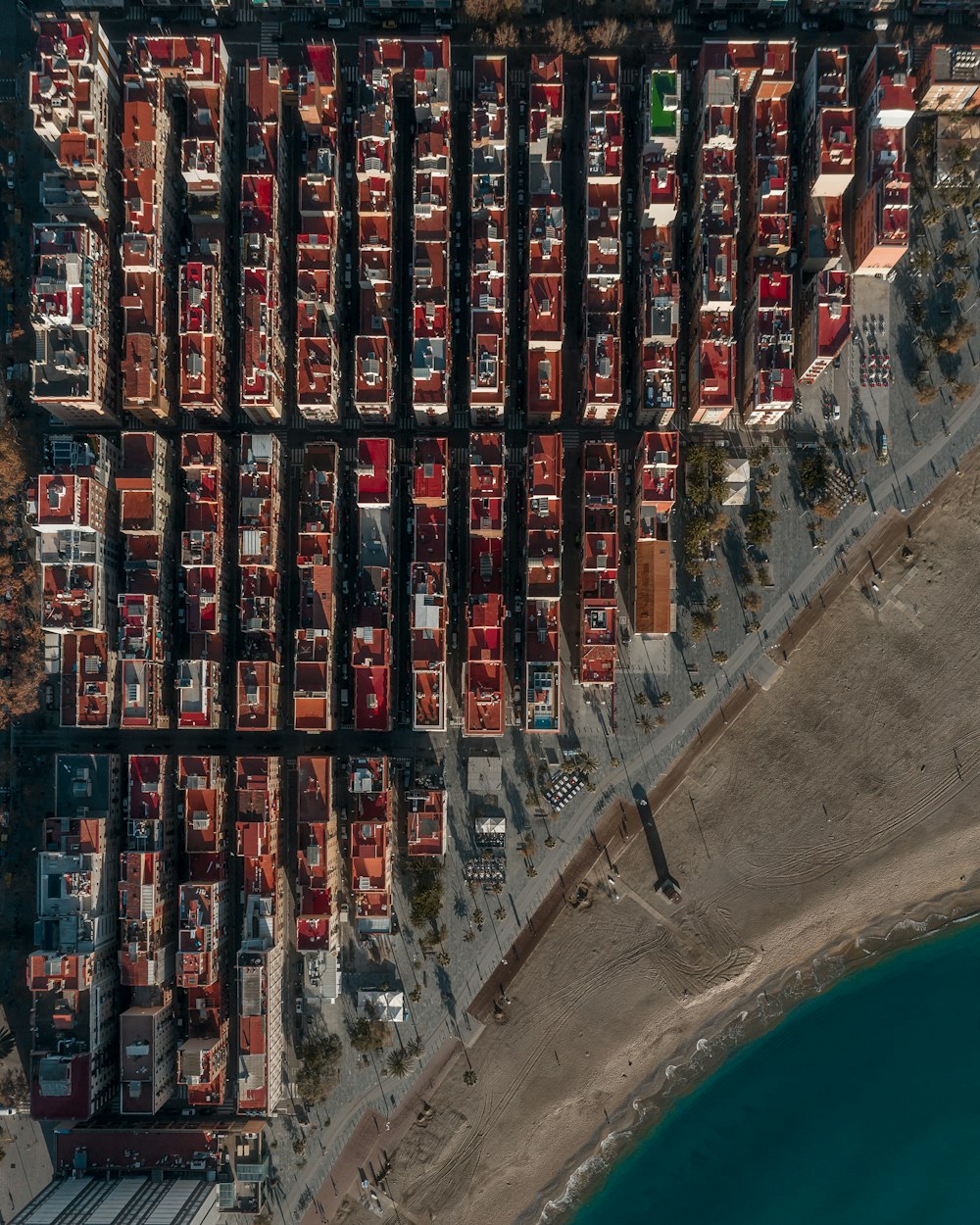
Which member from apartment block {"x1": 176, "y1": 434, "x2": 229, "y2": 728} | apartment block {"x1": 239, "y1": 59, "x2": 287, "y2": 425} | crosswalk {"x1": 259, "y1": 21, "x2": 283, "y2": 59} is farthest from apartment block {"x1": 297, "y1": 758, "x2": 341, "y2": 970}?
crosswalk {"x1": 259, "y1": 21, "x2": 283, "y2": 59}

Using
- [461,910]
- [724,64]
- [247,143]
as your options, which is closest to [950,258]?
[724,64]

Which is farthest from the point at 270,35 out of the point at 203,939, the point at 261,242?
the point at 203,939

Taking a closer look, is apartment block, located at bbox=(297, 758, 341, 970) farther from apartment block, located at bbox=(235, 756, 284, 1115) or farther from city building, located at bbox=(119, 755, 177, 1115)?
city building, located at bbox=(119, 755, 177, 1115)

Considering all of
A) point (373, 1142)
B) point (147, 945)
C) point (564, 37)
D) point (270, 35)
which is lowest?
point (373, 1142)

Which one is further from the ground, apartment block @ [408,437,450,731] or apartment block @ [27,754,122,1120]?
apartment block @ [408,437,450,731]

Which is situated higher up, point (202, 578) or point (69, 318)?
point (69, 318)

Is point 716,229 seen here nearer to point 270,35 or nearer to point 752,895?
point 270,35
